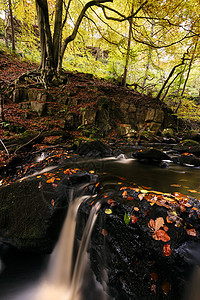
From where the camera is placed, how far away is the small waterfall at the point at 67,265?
2.06 metres

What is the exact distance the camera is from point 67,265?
92.4 inches

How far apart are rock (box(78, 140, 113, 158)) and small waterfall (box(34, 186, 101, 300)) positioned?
110 inches

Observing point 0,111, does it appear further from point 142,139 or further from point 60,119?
point 142,139

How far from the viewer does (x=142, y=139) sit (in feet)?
28.0

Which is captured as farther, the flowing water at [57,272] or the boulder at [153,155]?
the boulder at [153,155]

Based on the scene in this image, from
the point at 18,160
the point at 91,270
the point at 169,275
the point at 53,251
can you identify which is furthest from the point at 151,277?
the point at 18,160

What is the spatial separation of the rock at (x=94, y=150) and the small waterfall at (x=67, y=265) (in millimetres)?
2782

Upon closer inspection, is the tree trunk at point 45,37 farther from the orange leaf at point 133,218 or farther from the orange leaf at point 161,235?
the orange leaf at point 161,235

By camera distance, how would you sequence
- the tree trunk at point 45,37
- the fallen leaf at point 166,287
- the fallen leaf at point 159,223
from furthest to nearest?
the tree trunk at point 45,37 → the fallen leaf at point 159,223 → the fallen leaf at point 166,287

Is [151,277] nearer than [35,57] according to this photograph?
Yes

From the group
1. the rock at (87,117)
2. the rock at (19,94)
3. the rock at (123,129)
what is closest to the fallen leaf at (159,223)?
the rock at (87,117)

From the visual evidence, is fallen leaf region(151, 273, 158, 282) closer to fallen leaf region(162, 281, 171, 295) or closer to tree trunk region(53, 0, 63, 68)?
fallen leaf region(162, 281, 171, 295)

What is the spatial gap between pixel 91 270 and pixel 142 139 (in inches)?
297

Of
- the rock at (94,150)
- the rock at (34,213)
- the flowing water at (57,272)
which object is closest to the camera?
the flowing water at (57,272)
